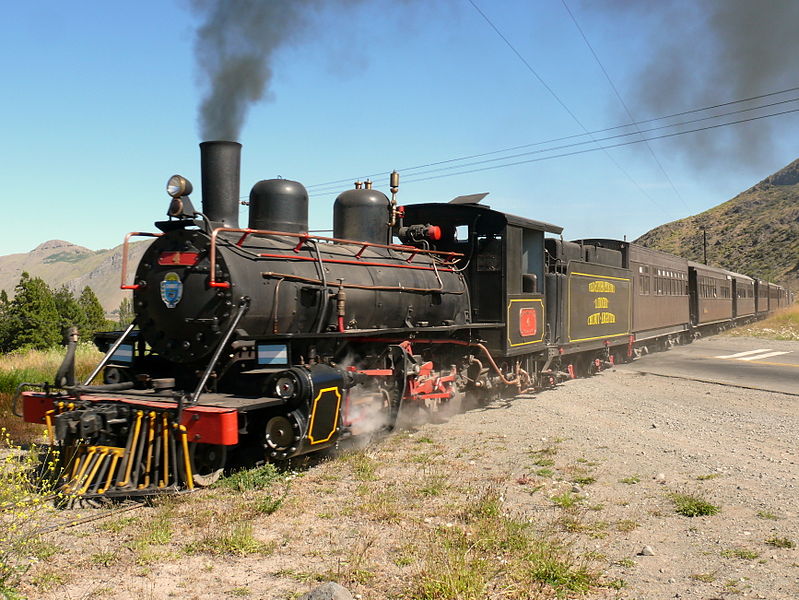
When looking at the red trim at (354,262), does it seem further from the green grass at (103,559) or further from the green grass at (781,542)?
the green grass at (781,542)

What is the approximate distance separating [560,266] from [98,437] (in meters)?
8.80

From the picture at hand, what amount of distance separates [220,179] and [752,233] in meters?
87.7

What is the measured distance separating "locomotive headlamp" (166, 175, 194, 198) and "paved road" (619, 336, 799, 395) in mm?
11523

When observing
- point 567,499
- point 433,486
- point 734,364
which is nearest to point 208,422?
point 433,486

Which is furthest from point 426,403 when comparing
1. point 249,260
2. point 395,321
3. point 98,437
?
point 98,437

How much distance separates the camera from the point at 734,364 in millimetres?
17469

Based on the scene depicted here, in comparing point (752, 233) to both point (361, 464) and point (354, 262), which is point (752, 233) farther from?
point (361, 464)

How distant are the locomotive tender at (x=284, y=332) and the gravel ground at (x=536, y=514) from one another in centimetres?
63

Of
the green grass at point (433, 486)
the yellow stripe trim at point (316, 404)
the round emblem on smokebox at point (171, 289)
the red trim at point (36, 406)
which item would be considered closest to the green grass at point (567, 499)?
the green grass at point (433, 486)

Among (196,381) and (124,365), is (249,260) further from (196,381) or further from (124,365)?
(124,365)

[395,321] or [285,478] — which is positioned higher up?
[395,321]

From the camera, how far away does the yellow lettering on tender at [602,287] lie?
44.7ft

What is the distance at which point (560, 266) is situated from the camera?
40.4 ft

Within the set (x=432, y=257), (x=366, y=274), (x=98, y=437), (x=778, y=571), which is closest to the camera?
(x=778, y=571)
